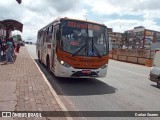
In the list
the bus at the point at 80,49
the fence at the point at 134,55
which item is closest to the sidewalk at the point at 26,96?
the bus at the point at 80,49

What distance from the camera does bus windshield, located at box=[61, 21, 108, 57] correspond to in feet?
41.5

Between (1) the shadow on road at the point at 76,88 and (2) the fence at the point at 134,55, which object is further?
(2) the fence at the point at 134,55

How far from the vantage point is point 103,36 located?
1330 cm

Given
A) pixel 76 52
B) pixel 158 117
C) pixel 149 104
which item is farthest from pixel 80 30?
pixel 158 117

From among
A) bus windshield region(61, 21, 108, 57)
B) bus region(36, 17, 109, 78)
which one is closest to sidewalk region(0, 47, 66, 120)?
bus region(36, 17, 109, 78)

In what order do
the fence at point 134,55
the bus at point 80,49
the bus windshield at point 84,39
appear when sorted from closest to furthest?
the bus at point 80,49 → the bus windshield at point 84,39 → the fence at point 134,55

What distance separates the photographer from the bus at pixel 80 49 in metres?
12.5

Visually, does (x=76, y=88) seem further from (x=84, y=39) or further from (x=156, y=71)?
(x=156, y=71)

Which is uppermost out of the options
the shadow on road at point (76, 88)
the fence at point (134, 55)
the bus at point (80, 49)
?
the bus at point (80, 49)

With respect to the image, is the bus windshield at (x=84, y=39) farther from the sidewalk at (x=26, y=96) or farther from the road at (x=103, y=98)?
the sidewalk at (x=26, y=96)

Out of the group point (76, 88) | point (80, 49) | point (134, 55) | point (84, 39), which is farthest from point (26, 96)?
point (134, 55)

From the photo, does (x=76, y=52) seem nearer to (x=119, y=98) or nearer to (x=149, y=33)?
(x=119, y=98)

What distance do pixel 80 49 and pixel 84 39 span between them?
0.53 m

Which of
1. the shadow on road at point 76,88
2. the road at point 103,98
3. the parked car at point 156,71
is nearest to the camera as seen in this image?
the road at point 103,98
